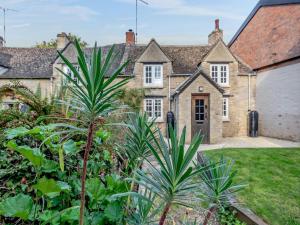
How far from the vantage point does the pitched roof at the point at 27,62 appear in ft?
73.0

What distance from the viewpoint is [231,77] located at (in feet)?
68.2

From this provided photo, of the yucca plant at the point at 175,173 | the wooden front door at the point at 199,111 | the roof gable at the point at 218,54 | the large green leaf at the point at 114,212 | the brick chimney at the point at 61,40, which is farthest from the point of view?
the brick chimney at the point at 61,40

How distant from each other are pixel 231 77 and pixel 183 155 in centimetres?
2113

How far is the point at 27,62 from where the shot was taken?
933 inches

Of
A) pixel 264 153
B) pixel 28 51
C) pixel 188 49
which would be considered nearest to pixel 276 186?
pixel 264 153

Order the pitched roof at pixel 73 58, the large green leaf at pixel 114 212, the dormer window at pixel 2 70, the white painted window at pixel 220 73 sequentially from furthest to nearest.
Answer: the dormer window at pixel 2 70
the pitched roof at pixel 73 58
the white painted window at pixel 220 73
the large green leaf at pixel 114 212

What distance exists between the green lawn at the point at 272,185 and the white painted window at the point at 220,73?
10312mm

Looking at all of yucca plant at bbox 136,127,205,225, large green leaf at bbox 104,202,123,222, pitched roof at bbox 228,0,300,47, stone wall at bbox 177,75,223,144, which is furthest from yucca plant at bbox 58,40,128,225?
pitched roof at bbox 228,0,300,47

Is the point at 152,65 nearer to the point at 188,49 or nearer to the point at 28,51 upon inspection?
the point at 188,49

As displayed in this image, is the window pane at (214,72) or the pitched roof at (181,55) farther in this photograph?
the pitched roof at (181,55)

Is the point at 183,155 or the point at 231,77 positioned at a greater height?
the point at 231,77

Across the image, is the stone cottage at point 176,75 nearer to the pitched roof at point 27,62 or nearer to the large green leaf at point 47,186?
the pitched roof at point 27,62

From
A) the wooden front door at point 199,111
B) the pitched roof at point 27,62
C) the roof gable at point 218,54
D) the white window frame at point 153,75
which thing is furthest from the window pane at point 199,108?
the pitched roof at point 27,62

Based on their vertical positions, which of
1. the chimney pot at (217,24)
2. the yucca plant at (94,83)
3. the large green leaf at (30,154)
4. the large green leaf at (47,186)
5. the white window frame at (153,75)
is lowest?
the large green leaf at (47,186)
